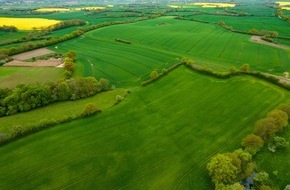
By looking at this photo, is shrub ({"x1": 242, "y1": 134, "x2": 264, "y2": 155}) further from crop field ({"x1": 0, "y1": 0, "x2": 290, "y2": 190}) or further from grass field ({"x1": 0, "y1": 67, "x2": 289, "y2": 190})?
grass field ({"x1": 0, "y1": 67, "x2": 289, "y2": 190})

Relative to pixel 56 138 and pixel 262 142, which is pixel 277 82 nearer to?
pixel 262 142

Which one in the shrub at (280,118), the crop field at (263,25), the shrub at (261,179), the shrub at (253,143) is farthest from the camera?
the crop field at (263,25)

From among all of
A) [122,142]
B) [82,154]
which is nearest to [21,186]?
[82,154]

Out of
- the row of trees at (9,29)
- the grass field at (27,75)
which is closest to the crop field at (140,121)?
the grass field at (27,75)

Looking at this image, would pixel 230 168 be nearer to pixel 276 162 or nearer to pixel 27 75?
pixel 276 162

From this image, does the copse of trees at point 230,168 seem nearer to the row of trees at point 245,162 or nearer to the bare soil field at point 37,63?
the row of trees at point 245,162

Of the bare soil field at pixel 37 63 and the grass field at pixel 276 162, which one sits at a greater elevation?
the bare soil field at pixel 37 63

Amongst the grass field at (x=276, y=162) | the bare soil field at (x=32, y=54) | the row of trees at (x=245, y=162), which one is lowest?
the grass field at (x=276, y=162)

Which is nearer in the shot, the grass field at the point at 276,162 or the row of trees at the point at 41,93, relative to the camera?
the grass field at the point at 276,162
